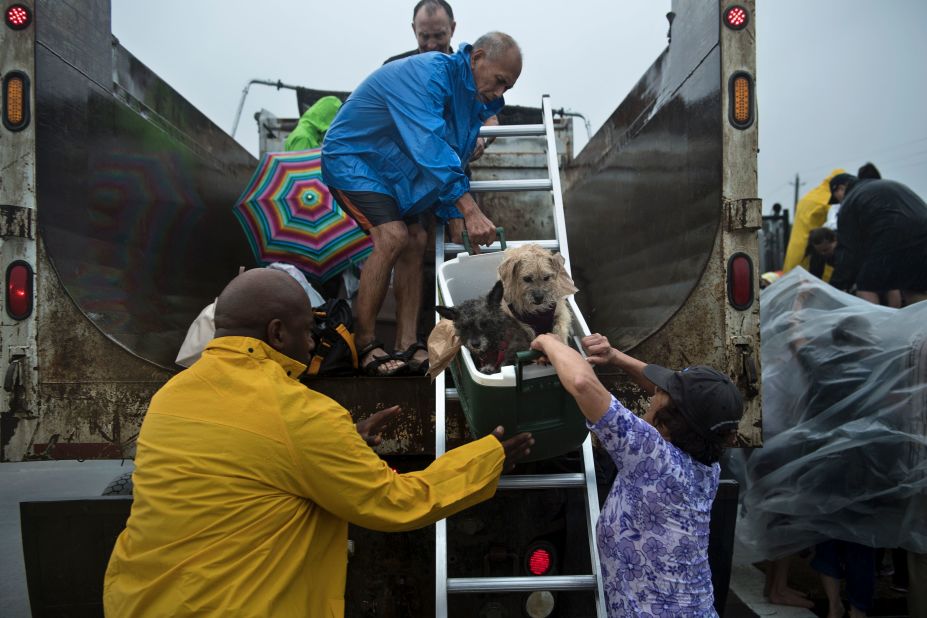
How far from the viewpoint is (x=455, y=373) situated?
2602mm

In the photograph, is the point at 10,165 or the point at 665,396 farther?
the point at 10,165

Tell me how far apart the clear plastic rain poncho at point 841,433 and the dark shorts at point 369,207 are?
2447mm

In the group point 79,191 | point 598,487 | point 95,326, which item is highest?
point 79,191

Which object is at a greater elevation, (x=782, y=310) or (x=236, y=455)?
(x=782, y=310)

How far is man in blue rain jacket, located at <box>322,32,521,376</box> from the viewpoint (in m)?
3.06

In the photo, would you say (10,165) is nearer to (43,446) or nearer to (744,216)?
(43,446)

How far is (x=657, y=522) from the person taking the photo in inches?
79.1

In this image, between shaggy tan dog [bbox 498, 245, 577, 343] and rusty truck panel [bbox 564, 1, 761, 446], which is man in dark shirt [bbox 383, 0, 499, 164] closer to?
rusty truck panel [bbox 564, 1, 761, 446]

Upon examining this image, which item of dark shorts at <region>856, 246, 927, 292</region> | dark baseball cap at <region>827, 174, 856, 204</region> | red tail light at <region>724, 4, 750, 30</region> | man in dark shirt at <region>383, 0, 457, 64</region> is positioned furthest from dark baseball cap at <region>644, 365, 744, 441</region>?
dark baseball cap at <region>827, 174, 856, 204</region>

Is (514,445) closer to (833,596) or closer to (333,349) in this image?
(333,349)

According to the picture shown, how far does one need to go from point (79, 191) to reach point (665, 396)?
2.53 meters

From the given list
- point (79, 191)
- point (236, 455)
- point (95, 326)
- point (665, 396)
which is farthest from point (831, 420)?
point (79, 191)

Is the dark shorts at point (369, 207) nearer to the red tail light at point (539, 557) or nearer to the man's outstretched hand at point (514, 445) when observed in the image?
the man's outstretched hand at point (514, 445)

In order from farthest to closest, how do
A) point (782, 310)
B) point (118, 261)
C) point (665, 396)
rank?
point (782, 310) < point (118, 261) < point (665, 396)
